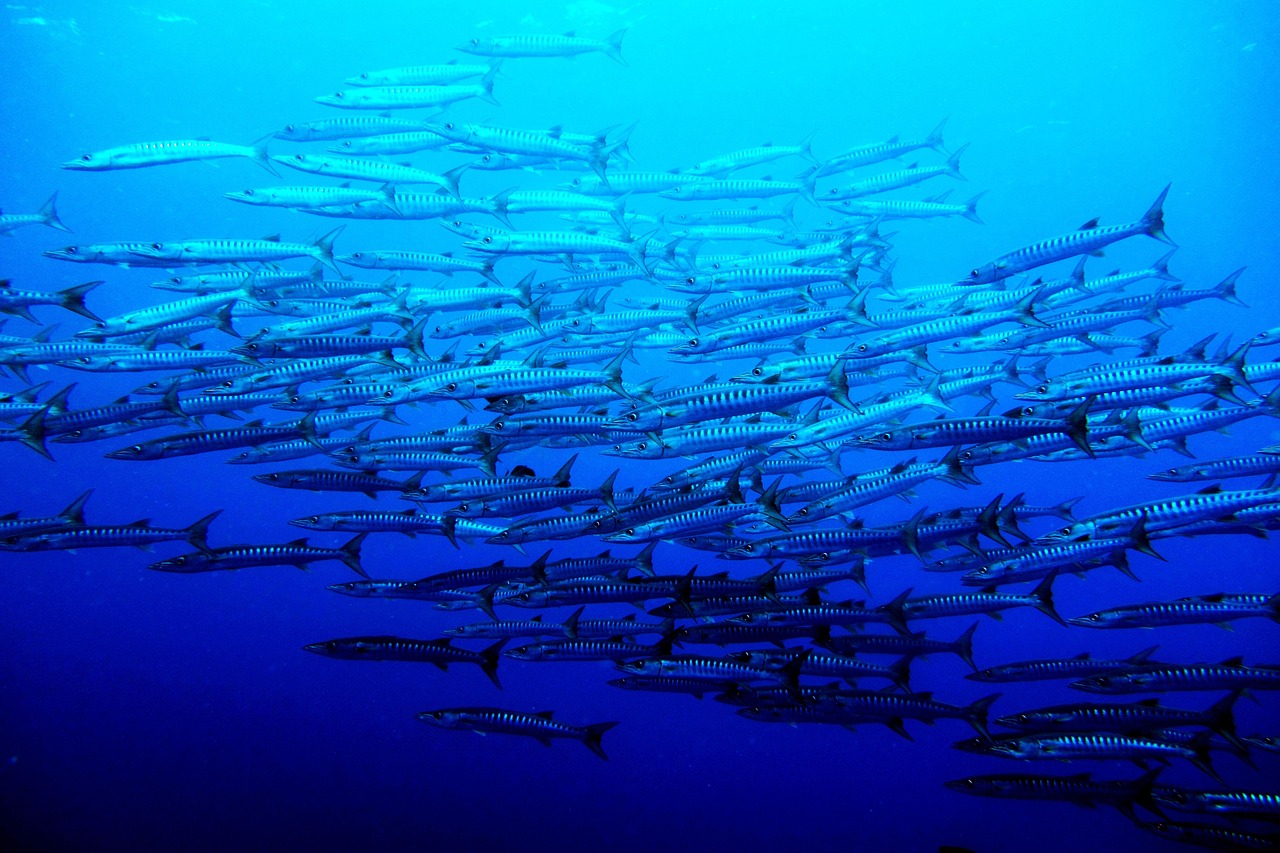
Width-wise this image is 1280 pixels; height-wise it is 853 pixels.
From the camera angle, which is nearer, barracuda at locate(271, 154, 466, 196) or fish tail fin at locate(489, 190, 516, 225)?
barracuda at locate(271, 154, 466, 196)

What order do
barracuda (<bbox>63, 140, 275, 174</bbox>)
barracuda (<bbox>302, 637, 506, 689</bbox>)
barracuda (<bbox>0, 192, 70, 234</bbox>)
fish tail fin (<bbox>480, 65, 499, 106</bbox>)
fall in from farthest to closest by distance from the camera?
fish tail fin (<bbox>480, 65, 499, 106</bbox>) → barracuda (<bbox>0, 192, 70, 234</bbox>) → barracuda (<bbox>63, 140, 275, 174</bbox>) → barracuda (<bbox>302, 637, 506, 689</bbox>)

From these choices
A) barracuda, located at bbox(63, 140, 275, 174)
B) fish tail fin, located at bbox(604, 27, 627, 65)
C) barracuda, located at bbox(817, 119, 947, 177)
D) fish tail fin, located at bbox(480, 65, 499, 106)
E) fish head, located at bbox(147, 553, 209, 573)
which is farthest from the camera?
barracuda, located at bbox(817, 119, 947, 177)

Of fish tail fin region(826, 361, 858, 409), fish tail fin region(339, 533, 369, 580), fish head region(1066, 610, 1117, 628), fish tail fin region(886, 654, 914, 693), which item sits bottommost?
fish tail fin region(886, 654, 914, 693)

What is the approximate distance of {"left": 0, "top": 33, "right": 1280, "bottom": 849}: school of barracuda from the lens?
485 cm

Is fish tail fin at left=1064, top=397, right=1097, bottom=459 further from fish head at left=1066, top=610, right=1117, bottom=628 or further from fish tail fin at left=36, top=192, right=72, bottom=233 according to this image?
fish tail fin at left=36, top=192, right=72, bottom=233

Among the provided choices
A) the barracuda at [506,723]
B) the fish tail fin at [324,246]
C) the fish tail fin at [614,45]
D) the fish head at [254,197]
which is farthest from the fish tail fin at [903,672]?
the fish tail fin at [614,45]

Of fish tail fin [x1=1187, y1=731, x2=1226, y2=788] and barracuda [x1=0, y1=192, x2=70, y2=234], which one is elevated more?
barracuda [x1=0, y1=192, x2=70, y2=234]

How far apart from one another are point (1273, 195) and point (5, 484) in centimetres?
5685

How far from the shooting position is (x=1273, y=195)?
37469 millimetres

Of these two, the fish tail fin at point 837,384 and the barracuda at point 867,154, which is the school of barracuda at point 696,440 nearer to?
the fish tail fin at point 837,384

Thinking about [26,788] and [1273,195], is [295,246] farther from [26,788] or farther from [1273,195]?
[1273,195]

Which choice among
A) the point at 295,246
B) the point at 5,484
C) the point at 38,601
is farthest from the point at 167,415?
the point at 5,484

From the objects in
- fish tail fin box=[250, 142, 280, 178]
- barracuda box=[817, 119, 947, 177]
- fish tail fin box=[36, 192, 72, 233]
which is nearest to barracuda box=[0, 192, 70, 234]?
fish tail fin box=[36, 192, 72, 233]

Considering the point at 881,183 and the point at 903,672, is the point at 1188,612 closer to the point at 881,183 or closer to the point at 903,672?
the point at 903,672
